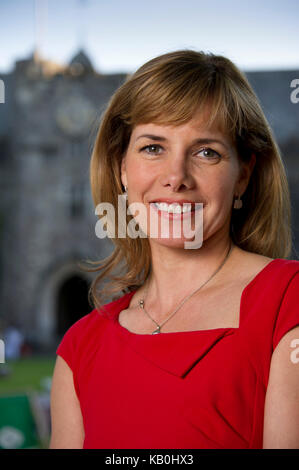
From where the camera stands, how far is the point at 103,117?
1.72 m

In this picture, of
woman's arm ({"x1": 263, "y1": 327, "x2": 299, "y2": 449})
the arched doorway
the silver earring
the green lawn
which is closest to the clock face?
the arched doorway

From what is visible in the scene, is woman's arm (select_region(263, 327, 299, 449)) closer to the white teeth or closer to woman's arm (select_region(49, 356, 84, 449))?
the white teeth

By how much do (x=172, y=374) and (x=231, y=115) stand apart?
590 mm

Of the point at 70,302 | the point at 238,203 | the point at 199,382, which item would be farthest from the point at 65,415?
the point at 70,302

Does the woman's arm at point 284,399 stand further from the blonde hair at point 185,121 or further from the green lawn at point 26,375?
the green lawn at point 26,375

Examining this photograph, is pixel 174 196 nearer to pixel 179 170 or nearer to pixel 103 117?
pixel 179 170

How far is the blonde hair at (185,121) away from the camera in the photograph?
4.75 ft

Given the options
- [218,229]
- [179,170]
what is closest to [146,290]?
[218,229]

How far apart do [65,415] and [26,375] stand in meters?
10.9

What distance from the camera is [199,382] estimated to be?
134cm

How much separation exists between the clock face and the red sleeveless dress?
18.5 meters

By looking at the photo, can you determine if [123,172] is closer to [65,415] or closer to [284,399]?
[65,415]

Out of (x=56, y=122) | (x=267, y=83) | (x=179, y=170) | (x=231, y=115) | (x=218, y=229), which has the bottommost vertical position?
(x=218, y=229)

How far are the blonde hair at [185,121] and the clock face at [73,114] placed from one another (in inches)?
711
